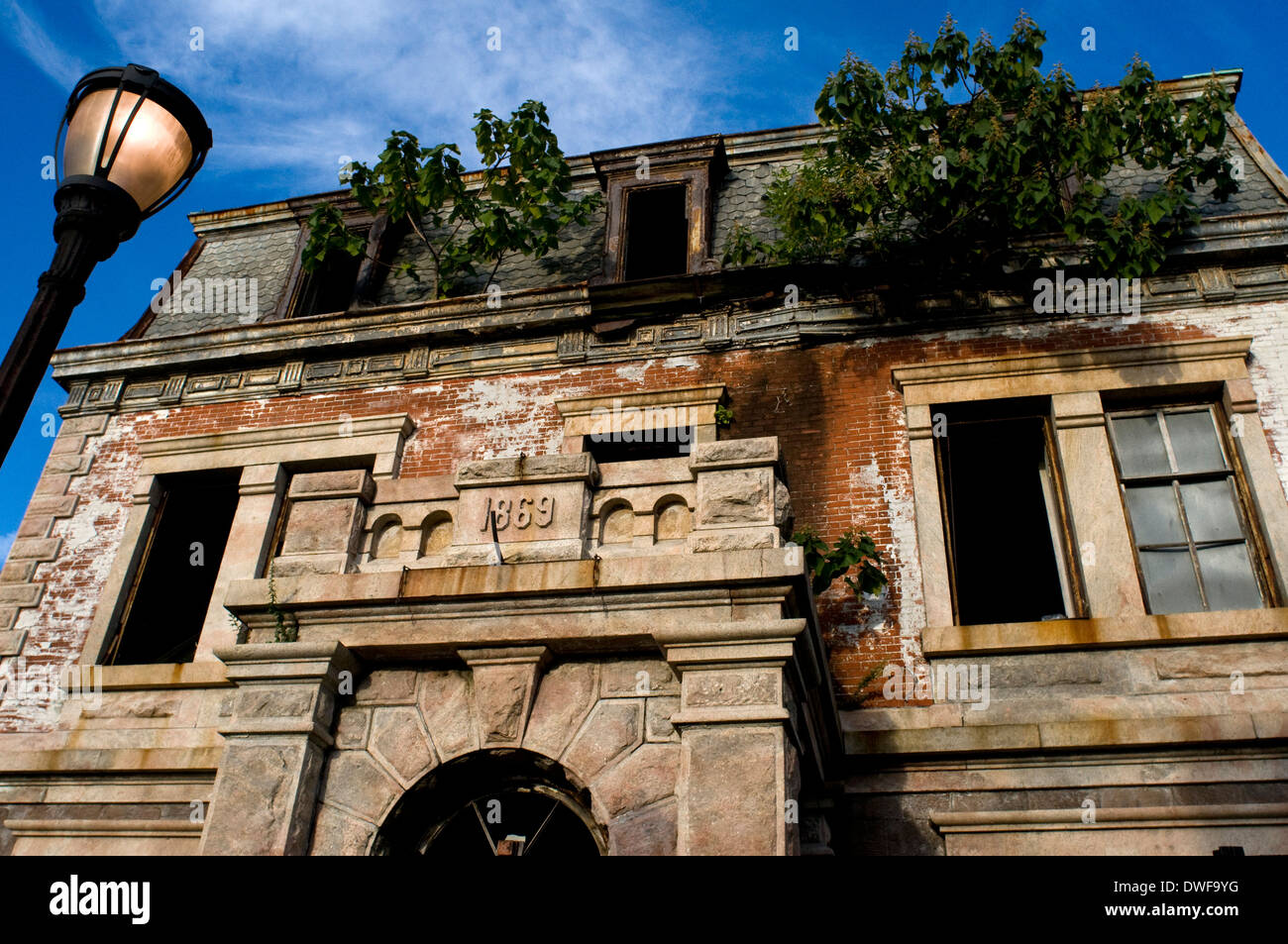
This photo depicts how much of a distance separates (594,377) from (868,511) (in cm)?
319

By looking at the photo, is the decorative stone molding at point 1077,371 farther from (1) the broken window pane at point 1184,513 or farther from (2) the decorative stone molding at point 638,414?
(2) the decorative stone molding at point 638,414

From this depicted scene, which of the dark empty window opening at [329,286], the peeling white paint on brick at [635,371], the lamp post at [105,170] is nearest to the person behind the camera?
the lamp post at [105,170]

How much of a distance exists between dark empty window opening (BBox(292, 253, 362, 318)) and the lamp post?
26.1 ft

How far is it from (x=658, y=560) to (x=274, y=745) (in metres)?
2.28

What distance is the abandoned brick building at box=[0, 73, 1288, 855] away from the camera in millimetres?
6047

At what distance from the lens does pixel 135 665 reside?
10180 mm

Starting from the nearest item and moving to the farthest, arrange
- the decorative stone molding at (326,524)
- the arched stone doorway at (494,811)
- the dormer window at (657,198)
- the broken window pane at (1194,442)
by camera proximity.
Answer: the arched stone doorway at (494,811)
the decorative stone molding at (326,524)
the broken window pane at (1194,442)
the dormer window at (657,198)

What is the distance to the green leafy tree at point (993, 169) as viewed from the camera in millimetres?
10367

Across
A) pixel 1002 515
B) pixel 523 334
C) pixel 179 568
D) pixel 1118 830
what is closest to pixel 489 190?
pixel 523 334

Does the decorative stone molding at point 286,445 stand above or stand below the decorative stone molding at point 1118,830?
above

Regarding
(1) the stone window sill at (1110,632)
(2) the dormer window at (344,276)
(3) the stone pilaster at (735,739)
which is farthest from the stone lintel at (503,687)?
(2) the dormer window at (344,276)

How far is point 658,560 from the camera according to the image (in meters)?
6.13

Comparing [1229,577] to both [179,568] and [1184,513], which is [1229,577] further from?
[179,568]

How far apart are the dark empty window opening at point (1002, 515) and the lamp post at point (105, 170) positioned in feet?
21.7
